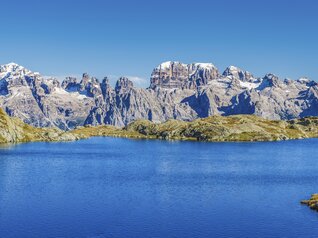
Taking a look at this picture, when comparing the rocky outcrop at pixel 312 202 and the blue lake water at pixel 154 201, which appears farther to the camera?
the rocky outcrop at pixel 312 202

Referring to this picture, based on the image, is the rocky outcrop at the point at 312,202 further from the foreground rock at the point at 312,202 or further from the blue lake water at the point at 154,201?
the blue lake water at the point at 154,201

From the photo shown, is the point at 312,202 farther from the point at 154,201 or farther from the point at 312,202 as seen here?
the point at 154,201

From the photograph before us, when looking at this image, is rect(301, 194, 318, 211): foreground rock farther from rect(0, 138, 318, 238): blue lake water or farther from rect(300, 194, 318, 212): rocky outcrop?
rect(0, 138, 318, 238): blue lake water

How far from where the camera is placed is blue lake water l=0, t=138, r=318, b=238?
83.2 metres

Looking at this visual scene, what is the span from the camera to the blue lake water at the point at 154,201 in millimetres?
83188

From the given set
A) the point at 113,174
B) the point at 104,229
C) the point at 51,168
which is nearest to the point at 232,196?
the point at 104,229

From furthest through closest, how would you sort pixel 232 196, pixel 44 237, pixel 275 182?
pixel 275 182 → pixel 232 196 → pixel 44 237

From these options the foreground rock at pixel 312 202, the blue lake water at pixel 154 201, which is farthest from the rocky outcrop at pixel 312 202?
the blue lake water at pixel 154 201

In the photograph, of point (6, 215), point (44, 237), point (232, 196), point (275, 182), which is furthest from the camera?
point (275, 182)

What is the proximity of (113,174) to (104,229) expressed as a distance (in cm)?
7308

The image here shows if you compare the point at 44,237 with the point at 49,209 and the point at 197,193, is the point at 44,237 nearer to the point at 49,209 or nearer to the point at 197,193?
the point at 49,209

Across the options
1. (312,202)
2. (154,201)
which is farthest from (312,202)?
(154,201)

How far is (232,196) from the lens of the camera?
115438 mm

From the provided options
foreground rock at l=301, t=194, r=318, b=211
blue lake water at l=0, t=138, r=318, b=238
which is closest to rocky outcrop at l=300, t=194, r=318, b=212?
foreground rock at l=301, t=194, r=318, b=211
